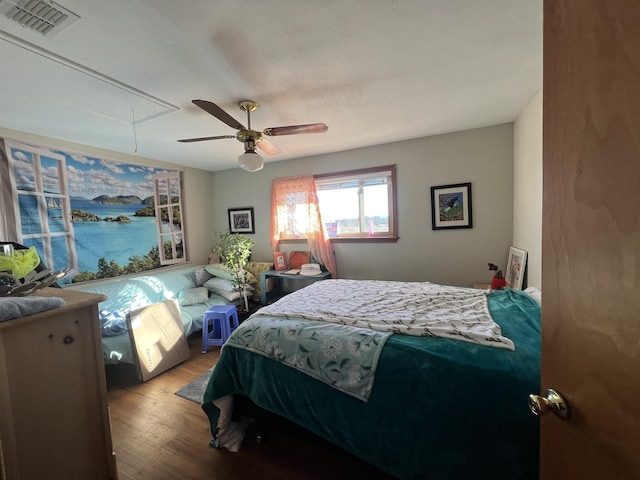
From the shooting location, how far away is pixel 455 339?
1403 millimetres

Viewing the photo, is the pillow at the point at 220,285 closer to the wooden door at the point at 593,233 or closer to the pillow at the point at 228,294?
the pillow at the point at 228,294

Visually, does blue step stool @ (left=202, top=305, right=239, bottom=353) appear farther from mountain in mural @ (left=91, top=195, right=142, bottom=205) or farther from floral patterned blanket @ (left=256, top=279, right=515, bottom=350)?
mountain in mural @ (left=91, top=195, right=142, bottom=205)

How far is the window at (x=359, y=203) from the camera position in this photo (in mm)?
3463

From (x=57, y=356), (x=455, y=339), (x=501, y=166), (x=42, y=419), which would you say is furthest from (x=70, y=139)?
(x=501, y=166)

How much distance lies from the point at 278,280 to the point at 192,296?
1.28 m

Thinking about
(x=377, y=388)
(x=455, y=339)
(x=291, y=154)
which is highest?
(x=291, y=154)

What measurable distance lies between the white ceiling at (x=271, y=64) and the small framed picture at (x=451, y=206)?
31.0 inches

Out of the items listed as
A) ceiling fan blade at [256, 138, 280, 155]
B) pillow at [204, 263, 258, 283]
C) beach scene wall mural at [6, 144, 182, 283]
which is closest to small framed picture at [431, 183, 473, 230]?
ceiling fan blade at [256, 138, 280, 155]

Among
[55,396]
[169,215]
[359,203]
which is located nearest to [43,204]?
[169,215]

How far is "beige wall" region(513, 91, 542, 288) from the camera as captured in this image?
2.14 metres

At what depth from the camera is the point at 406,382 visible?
4.17 feet

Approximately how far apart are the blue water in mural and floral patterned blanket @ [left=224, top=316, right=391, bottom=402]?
2.51 metres

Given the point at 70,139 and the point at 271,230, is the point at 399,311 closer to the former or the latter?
the point at 271,230

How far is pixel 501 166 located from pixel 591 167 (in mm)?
2897
